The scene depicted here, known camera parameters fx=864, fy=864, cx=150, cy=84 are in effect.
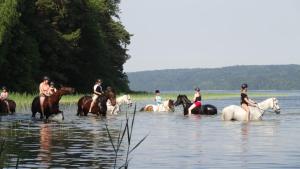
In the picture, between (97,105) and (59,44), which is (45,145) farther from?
(59,44)

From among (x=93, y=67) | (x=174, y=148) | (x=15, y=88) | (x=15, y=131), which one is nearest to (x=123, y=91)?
(x=93, y=67)

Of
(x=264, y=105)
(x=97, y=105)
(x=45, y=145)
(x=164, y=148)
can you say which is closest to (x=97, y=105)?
(x=97, y=105)

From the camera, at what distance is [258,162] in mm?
15602

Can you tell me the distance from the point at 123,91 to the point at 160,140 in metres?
80.6

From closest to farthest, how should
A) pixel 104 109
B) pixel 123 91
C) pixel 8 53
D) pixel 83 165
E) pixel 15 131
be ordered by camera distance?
pixel 83 165 → pixel 15 131 → pixel 104 109 → pixel 8 53 → pixel 123 91

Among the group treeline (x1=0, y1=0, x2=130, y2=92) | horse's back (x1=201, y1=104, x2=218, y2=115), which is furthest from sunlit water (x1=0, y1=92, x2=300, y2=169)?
treeline (x1=0, y1=0, x2=130, y2=92)

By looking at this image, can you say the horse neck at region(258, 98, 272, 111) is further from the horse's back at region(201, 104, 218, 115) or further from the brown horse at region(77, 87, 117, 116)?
the brown horse at region(77, 87, 117, 116)

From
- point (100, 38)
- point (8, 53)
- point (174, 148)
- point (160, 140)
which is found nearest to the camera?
point (174, 148)

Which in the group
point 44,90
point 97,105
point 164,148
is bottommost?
point 164,148

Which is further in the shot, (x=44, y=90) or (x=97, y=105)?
(x=97, y=105)

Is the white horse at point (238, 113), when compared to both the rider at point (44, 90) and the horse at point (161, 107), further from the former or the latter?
the horse at point (161, 107)

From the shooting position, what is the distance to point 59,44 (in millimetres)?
77062

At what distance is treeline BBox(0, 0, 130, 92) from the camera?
66562mm

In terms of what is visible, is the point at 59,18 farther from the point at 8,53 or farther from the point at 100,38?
the point at 8,53
